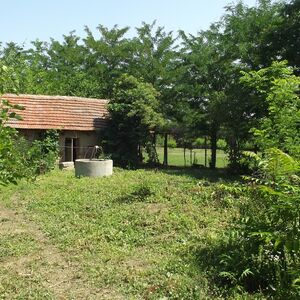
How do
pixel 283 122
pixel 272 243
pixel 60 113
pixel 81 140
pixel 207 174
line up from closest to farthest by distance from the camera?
1. pixel 272 243
2. pixel 283 122
3. pixel 207 174
4. pixel 60 113
5. pixel 81 140

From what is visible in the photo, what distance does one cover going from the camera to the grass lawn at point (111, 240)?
224 inches

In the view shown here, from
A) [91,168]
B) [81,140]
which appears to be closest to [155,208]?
[91,168]

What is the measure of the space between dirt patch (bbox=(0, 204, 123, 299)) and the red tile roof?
12.4 metres

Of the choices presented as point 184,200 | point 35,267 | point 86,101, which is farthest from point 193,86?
point 35,267

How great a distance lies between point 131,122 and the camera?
21344 mm

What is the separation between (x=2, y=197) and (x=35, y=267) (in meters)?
5.90

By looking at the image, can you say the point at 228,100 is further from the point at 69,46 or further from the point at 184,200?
the point at 69,46

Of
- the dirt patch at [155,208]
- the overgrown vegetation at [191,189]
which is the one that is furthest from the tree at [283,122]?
the dirt patch at [155,208]

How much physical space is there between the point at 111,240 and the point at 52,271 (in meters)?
1.62

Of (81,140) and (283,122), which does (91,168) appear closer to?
(81,140)

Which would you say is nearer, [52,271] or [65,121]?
[52,271]

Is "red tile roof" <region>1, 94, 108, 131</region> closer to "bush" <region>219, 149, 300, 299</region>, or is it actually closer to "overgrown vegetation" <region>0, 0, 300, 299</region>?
"overgrown vegetation" <region>0, 0, 300, 299</region>

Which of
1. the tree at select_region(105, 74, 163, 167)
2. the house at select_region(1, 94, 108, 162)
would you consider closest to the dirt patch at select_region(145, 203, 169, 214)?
the tree at select_region(105, 74, 163, 167)

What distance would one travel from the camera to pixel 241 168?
20.4m
